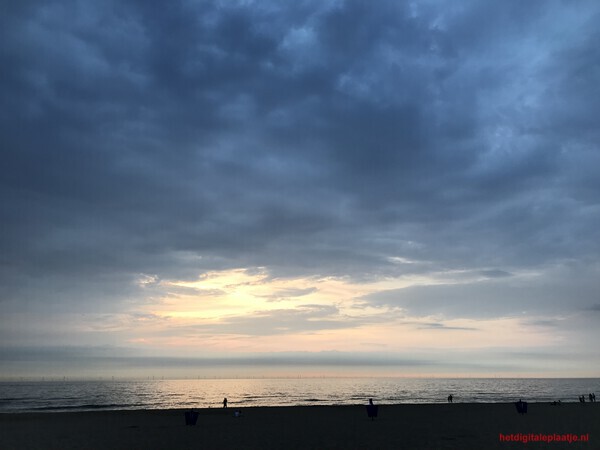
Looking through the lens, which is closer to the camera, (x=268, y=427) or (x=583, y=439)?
(x=583, y=439)

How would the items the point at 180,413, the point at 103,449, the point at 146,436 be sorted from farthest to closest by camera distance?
the point at 180,413 → the point at 146,436 → the point at 103,449

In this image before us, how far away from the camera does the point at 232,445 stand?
2797 centimetres

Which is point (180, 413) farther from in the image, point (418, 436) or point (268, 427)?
point (418, 436)

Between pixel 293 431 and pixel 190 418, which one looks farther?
pixel 190 418

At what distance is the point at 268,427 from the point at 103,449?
13.7 meters

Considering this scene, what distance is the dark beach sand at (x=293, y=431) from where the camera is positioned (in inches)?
1089

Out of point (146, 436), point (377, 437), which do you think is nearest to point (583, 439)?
point (377, 437)

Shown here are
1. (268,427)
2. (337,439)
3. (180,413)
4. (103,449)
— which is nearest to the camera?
(103,449)

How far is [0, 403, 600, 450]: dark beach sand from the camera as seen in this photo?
27.7 meters

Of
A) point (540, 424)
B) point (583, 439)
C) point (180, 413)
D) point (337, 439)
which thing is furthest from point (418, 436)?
point (180, 413)

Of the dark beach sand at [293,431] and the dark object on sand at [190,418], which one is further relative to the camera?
the dark object on sand at [190,418]

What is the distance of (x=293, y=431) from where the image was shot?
112 ft

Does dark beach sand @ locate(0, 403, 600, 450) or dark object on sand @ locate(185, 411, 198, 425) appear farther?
dark object on sand @ locate(185, 411, 198, 425)

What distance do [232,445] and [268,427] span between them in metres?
9.11
